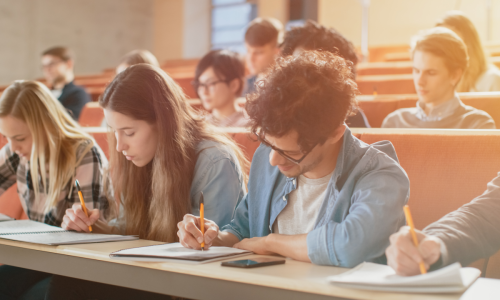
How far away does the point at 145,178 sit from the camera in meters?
1.68

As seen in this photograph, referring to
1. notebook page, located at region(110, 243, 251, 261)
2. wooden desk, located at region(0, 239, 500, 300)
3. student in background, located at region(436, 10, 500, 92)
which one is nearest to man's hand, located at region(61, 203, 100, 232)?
wooden desk, located at region(0, 239, 500, 300)

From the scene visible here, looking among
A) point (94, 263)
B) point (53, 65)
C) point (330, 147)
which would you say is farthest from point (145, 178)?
point (53, 65)

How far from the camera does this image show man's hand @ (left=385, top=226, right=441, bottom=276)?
0.87 m

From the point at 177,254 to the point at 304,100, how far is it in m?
0.43

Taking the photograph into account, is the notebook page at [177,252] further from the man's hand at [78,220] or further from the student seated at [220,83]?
the student seated at [220,83]

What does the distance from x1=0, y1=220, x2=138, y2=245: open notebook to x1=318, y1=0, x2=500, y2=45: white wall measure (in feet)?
21.1

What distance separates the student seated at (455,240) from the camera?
872 millimetres

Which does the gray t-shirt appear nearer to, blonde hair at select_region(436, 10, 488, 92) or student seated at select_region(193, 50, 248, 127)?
blonde hair at select_region(436, 10, 488, 92)

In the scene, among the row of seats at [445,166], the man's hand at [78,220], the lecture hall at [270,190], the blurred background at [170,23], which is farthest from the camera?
the blurred background at [170,23]

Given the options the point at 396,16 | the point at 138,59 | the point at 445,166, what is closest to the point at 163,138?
the point at 445,166

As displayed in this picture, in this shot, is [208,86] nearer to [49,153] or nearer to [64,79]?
[49,153]

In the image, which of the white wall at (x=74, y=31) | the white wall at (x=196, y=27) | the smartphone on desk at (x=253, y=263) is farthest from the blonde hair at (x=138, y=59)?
the white wall at (x=196, y=27)

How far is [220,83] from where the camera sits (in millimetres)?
2855

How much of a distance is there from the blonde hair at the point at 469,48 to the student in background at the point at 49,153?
6.60 ft
